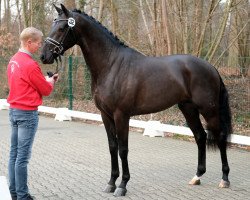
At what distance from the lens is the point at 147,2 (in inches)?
472

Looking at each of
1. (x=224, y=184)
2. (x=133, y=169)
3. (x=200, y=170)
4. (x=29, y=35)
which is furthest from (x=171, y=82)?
(x=29, y=35)

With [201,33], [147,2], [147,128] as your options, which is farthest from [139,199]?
[147,2]

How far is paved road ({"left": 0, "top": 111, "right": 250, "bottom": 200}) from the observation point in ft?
17.7

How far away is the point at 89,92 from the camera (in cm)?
1306

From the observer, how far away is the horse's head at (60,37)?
513cm

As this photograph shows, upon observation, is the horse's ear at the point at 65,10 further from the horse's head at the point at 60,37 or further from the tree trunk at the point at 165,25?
the tree trunk at the point at 165,25

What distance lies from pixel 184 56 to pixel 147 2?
646 cm

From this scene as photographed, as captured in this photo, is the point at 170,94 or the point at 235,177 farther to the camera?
the point at 235,177

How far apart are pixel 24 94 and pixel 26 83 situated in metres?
0.12

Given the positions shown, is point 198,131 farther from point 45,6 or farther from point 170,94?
point 45,6

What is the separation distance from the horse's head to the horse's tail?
87.8 inches

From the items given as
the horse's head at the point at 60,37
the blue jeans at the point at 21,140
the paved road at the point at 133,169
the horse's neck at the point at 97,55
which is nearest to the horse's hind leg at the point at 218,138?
the paved road at the point at 133,169

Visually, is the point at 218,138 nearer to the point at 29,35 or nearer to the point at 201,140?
the point at 201,140

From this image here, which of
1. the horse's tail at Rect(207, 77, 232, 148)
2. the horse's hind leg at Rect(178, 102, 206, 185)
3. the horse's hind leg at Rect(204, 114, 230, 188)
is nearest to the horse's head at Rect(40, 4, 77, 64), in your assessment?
the horse's hind leg at Rect(178, 102, 206, 185)
